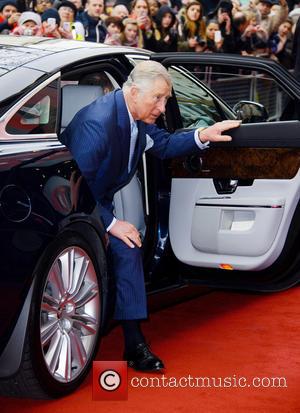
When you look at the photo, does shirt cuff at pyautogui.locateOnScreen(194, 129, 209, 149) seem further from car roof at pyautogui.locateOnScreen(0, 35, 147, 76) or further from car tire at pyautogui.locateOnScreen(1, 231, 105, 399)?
car tire at pyautogui.locateOnScreen(1, 231, 105, 399)

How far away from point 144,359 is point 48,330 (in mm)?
739

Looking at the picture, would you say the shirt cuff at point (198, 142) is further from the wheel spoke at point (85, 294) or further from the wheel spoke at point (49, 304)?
the wheel spoke at point (49, 304)

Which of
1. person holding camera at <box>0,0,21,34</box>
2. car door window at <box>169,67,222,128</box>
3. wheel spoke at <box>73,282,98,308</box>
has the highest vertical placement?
car door window at <box>169,67,222,128</box>

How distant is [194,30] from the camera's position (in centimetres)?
1375

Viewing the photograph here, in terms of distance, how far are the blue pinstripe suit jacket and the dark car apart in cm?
7

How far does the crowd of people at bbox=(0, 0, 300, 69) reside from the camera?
1165 centimetres

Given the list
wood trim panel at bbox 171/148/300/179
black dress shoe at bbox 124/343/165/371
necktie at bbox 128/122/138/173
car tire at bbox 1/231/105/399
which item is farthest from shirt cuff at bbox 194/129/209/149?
black dress shoe at bbox 124/343/165/371

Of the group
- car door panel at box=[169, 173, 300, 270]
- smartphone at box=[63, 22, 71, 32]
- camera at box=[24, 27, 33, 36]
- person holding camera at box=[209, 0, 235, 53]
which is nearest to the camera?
car door panel at box=[169, 173, 300, 270]

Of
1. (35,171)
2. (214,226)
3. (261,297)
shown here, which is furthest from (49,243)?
(261,297)

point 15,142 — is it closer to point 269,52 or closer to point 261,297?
point 261,297

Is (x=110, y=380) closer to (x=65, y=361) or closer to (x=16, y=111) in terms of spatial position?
(x=65, y=361)

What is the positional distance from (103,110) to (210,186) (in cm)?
83

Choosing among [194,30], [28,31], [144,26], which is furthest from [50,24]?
[194,30]

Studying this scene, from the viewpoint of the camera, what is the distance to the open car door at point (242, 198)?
5.00 meters
